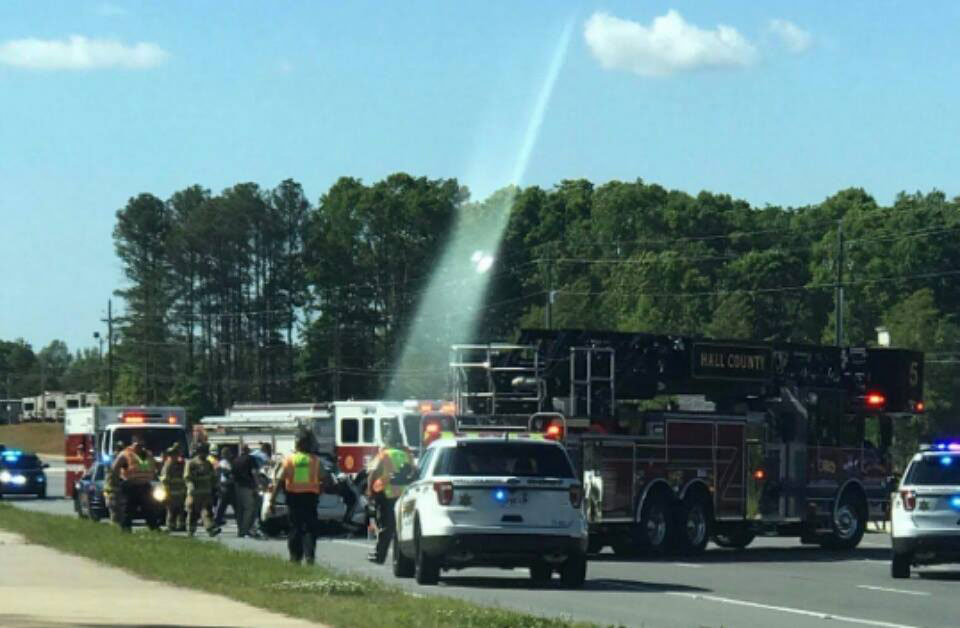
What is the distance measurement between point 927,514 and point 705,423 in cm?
622

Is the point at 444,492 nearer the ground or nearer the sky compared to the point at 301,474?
nearer the ground

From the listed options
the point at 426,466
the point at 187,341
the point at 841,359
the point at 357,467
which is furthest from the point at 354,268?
the point at 426,466

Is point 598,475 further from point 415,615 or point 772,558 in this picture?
point 415,615

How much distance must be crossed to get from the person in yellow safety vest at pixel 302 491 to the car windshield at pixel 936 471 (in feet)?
25.3

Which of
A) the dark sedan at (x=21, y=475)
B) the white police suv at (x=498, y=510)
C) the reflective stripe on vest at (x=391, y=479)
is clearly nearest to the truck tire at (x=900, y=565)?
the white police suv at (x=498, y=510)

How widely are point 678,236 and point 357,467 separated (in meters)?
85.4

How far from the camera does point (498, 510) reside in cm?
2334

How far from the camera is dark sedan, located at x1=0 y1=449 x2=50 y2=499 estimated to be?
63.0 m

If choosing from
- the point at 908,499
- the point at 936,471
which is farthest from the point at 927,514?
the point at 936,471

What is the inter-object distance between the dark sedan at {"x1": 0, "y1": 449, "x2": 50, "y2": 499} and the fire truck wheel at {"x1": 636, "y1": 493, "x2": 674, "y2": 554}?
3657 centimetres

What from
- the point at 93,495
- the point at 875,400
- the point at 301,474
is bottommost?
the point at 93,495

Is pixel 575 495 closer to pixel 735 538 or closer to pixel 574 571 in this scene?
pixel 574 571

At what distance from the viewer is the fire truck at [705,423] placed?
98.2 feet

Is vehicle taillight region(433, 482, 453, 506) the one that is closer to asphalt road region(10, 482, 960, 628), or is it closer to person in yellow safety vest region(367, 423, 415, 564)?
asphalt road region(10, 482, 960, 628)
